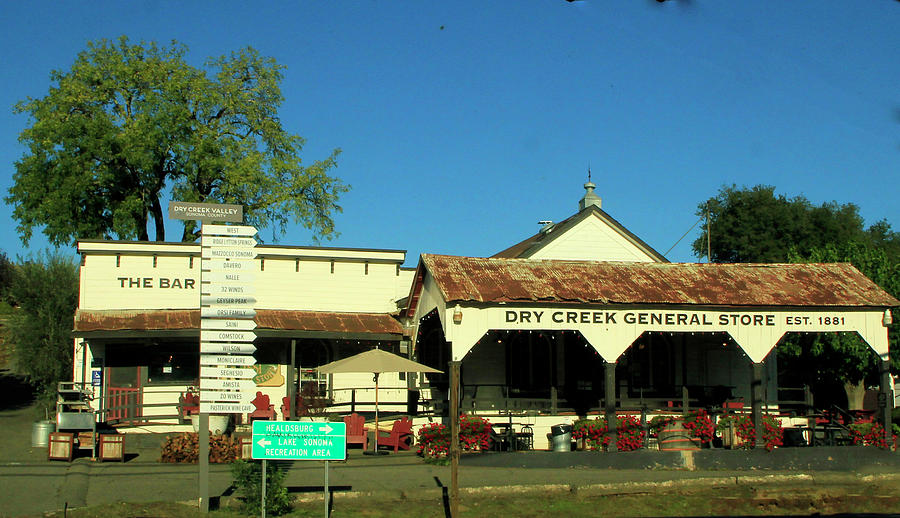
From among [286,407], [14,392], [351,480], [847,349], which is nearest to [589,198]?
[847,349]

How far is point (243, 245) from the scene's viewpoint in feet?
41.3

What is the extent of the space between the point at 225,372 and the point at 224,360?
17cm

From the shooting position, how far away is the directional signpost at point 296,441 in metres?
11.7

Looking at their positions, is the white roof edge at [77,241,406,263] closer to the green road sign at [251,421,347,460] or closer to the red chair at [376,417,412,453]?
the red chair at [376,417,412,453]

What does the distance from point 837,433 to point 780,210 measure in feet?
126

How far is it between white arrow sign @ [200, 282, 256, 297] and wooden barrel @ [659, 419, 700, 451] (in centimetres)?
939

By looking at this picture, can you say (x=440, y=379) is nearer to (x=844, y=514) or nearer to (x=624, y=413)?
(x=624, y=413)

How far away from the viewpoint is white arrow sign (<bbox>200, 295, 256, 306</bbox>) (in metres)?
12.3

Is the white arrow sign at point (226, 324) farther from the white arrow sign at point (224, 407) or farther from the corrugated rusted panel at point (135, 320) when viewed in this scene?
the corrugated rusted panel at point (135, 320)

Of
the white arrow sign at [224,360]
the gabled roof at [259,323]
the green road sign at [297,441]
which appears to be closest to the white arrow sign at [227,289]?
the white arrow sign at [224,360]

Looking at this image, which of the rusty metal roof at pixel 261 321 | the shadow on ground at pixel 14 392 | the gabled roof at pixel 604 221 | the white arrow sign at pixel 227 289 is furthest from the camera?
the shadow on ground at pixel 14 392

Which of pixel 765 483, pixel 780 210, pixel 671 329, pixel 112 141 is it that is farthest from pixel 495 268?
pixel 780 210

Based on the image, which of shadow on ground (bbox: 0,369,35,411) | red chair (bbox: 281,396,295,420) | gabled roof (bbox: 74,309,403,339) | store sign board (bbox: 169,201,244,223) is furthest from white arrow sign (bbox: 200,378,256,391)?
shadow on ground (bbox: 0,369,35,411)

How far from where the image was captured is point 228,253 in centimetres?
1252
